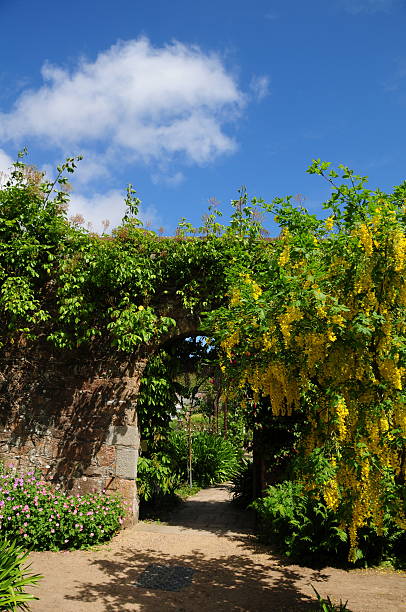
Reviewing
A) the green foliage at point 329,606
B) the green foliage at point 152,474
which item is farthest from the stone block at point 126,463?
the green foliage at point 329,606

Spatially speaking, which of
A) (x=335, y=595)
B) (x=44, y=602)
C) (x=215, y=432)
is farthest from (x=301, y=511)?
(x=215, y=432)

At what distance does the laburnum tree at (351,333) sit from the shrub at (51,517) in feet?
11.0

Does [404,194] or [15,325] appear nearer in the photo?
[404,194]

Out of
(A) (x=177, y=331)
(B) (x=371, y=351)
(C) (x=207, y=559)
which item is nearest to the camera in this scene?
(B) (x=371, y=351)

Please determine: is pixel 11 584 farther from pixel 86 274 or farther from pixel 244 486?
pixel 244 486

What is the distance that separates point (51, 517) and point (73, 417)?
4.49ft

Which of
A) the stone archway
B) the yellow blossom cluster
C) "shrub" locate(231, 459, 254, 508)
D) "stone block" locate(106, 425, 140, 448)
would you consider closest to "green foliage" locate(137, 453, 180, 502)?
the stone archway

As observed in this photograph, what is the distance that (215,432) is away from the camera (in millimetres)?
12312

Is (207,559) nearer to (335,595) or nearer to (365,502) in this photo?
(335,595)

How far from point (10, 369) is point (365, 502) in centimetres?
543

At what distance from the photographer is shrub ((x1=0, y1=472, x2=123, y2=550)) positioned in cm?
532

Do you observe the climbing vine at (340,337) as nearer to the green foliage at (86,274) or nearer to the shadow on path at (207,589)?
the shadow on path at (207,589)

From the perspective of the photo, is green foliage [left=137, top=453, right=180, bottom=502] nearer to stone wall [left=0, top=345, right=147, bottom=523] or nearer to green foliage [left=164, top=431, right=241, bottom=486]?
stone wall [left=0, top=345, right=147, bottom=523]

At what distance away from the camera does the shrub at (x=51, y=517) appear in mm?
5316
